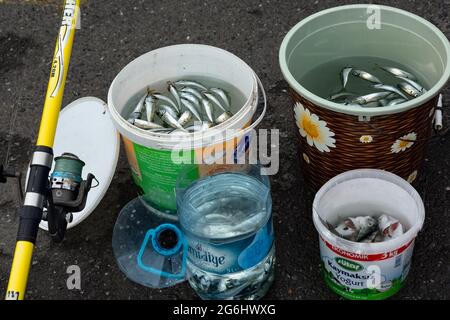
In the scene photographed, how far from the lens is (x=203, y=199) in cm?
253

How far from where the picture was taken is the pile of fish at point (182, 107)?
2652mm

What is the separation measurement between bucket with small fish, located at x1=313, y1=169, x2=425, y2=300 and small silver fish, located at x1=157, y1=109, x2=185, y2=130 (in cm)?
61

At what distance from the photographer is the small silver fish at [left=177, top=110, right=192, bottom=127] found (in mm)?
2648

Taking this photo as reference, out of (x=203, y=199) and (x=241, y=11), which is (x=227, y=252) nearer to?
(x=203, y=199)

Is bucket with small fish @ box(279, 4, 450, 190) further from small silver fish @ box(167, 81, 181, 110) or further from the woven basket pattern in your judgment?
small silver fish @ box(167, 81, 181, 110)

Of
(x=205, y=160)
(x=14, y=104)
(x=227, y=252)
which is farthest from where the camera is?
(x=14, y=104)

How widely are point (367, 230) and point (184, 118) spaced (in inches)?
31.7

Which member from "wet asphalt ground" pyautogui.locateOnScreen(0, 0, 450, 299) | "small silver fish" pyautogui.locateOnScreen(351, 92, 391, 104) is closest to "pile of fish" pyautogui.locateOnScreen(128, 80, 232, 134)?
"wet asphalt ground" pyautogui.locateOnScreen(0, 0, 450, 299)

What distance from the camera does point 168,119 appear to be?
8.76ft

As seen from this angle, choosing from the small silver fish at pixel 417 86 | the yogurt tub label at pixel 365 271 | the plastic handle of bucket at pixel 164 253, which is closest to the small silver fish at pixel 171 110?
the plastic handle of bucket at pixel 164 253

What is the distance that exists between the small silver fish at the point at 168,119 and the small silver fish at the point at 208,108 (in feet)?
0.40

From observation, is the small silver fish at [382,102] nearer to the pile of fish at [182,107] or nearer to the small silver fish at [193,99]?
the pile of fish at [182,107]
